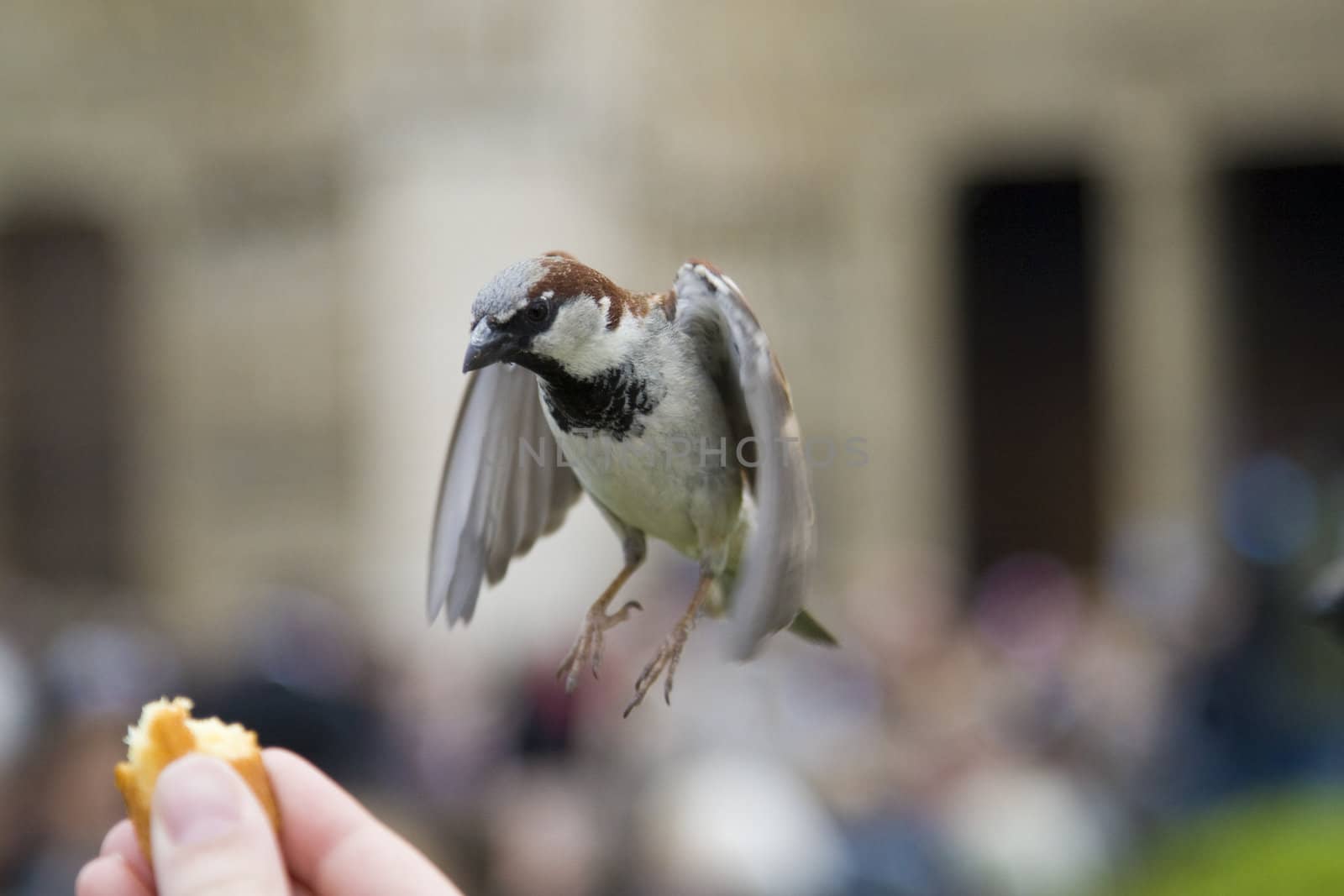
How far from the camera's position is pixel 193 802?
3.03 feet

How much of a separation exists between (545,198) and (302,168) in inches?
112

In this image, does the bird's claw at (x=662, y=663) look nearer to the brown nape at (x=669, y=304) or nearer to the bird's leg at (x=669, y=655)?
the bird's leg at (x=669, y=655)

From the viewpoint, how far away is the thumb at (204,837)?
3.04ft

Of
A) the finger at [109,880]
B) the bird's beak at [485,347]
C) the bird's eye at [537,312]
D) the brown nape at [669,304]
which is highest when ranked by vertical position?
the brown nape at [669,304]

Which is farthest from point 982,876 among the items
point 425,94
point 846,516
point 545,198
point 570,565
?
point 846,516

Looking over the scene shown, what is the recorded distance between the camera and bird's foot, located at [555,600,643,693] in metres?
0.79

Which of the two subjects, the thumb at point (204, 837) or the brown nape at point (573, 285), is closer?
the brown nape at point (573, 285)

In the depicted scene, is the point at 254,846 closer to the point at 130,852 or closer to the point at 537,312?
the point at 130,852

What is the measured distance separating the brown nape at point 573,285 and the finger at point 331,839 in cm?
45

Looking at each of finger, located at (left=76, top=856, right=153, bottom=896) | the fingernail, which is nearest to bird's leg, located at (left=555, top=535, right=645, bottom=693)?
the fingernail

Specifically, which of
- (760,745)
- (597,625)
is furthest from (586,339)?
(760,745)

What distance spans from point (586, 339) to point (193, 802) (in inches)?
14.8

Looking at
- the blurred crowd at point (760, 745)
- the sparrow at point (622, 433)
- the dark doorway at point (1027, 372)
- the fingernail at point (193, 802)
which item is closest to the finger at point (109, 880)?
the fingernail at point (193, 802)

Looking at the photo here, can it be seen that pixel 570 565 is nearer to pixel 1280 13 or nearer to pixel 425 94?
pixel 425 94
